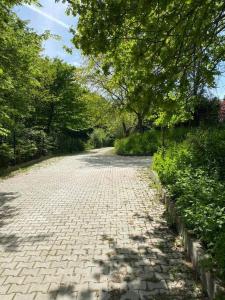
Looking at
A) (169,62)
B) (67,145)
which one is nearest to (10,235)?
(169,62)

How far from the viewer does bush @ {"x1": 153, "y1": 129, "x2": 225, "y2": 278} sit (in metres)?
4.68

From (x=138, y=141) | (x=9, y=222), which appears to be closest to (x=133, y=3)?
(x=9, y=222)

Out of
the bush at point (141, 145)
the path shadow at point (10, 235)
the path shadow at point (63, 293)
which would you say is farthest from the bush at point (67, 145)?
the path shadow at point (63, 293)

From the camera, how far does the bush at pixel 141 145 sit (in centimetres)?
2381

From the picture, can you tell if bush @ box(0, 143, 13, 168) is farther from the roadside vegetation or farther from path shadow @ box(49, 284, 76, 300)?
path shadow @ box(49, 284, 76, 300)

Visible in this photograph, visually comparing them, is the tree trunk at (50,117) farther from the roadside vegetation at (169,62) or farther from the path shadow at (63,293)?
the path shadow at (63,293)

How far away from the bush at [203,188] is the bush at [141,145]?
12450 mm

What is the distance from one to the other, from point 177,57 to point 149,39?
0.72 metres

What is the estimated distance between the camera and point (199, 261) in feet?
14.2

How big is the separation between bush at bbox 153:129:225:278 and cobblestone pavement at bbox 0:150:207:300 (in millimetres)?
610

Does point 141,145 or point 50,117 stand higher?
point 50,117

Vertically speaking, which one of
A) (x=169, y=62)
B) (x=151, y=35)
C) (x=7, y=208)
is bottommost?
(x=7, y=208)

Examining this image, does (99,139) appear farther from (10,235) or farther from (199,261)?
(199,261)

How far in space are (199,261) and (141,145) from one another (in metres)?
20.3
